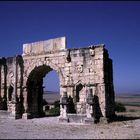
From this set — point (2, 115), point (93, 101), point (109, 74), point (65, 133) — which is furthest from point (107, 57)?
point (2, 115)

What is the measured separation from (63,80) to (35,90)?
3.17 m

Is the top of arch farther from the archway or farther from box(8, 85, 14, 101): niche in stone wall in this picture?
box(8, 85, 14, 101): niche in stone wall

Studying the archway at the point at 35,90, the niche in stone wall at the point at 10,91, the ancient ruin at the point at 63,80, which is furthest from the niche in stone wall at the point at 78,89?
the niche in stone wall at the point at 10,91

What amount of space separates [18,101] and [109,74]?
633 cm

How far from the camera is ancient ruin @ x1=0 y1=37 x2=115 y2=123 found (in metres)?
16.3

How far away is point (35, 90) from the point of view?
20109mm

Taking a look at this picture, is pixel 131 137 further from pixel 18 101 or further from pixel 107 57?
pixel 18 101

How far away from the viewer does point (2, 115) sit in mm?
19391

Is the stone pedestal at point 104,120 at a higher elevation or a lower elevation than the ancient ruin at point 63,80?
lower

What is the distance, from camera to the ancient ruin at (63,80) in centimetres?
1628

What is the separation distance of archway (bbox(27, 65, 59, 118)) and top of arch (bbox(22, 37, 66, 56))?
1.10 metres

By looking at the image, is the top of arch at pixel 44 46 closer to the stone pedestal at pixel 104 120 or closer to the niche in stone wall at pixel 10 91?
the niche in stone wall at pixel 10 91

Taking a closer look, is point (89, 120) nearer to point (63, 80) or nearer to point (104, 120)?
point (104, 120)

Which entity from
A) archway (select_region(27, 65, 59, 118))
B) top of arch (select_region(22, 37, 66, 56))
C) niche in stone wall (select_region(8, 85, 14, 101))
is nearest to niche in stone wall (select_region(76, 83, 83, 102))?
top of arch (select_region(22, 37, 66, 56))
